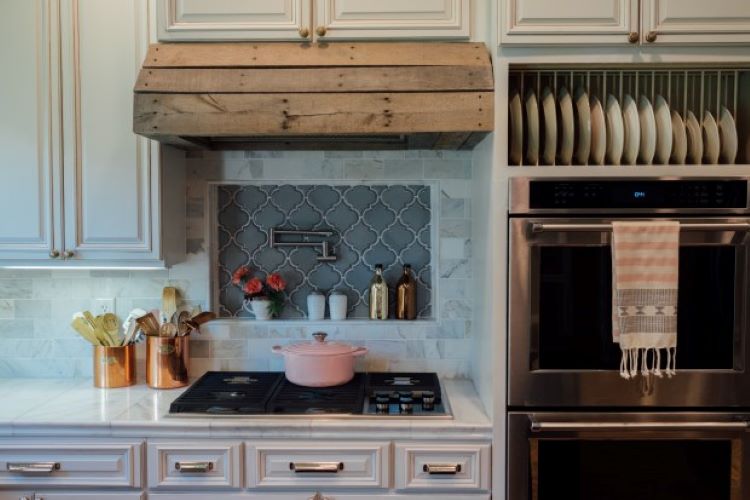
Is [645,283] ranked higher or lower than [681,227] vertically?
lower

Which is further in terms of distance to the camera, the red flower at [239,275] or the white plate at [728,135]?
the red flower at [239,275]

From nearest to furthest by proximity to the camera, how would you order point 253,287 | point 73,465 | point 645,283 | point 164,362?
point 645,283 → point 73,465 → point 164,362 → point 253,287

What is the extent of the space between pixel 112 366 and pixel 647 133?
200 centimetres

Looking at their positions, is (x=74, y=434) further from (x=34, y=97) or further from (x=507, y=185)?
(x=507, y=185)

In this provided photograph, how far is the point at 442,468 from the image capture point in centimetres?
181

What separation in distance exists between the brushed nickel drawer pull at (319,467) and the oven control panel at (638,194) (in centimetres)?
98

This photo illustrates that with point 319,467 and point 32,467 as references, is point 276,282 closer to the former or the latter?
point 319,467

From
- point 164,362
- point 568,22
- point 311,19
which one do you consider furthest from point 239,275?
point 568,22

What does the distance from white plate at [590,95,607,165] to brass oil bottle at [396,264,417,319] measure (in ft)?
2.68

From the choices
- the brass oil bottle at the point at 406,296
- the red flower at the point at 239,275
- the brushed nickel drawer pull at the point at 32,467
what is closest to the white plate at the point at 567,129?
the brass oil bottle at the point at 406,296

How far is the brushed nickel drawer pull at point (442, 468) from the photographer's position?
5.94 feet

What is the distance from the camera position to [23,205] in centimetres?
205

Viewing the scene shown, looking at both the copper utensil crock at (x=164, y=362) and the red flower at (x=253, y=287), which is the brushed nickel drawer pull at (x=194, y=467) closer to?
the copper utensil crock at (x=164, y=362)

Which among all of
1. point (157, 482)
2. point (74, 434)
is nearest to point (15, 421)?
point (74, 434)
